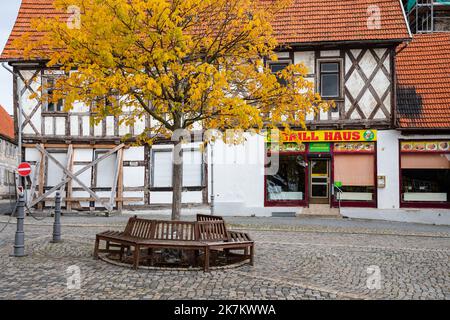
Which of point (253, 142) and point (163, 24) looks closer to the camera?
point (163, 24)

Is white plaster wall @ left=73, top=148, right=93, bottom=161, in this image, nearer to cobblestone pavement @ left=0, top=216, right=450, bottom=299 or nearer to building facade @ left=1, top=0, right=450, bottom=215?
building facade @ left=1, top=0, right=450, bottom=215

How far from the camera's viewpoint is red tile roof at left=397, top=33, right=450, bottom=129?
1841 centimetres

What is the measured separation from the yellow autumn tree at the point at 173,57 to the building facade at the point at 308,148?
357 inches

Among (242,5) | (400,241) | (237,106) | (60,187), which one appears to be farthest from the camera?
(60,187)

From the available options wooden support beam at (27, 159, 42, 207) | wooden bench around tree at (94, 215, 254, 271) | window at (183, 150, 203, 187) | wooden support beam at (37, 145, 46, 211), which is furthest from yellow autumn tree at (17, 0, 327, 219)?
wooden support beam at (27, 159, 42, 207)

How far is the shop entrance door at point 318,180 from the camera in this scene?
63.3 ft

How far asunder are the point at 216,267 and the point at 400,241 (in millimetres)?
6414

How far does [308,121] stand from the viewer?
62.0ft

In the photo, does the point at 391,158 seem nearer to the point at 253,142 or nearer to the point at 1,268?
the point at 253,142

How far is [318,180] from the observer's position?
19.3 m

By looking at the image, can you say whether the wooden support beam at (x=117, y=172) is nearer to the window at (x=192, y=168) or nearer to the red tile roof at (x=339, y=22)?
the window at (x=192, y=168)

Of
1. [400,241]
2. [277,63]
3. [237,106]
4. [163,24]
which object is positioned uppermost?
[277,63]

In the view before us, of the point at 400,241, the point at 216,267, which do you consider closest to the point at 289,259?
the point at 216,267

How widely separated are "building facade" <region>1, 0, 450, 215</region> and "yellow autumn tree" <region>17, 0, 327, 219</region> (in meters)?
9.06
